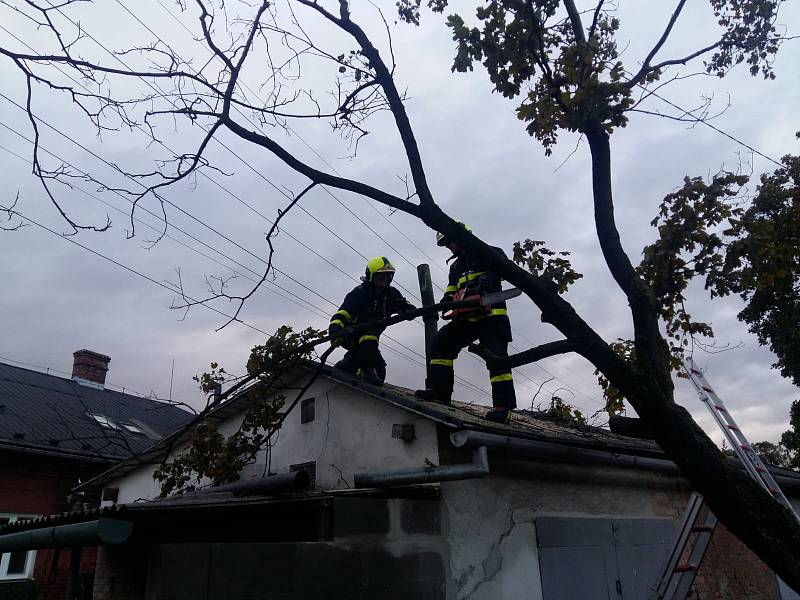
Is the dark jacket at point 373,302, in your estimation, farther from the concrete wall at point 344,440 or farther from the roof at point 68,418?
the roof at point 68,418

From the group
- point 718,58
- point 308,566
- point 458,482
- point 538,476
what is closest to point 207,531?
point 308,566

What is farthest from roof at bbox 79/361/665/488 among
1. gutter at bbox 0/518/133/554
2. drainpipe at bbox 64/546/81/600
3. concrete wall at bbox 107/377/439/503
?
gutter at bbox 0/518/133/554

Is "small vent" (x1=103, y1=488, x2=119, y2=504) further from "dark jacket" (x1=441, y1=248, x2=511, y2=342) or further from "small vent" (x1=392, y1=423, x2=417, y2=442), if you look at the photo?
"dark jacket" (x1=441, y1=248, x2=511, y2=342)

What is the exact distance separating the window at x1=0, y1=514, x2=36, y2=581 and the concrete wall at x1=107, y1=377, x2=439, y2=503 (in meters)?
6.42

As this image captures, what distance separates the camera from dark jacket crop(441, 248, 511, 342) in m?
7.02

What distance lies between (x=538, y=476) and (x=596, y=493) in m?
1.14

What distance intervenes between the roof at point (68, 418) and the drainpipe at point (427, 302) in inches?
208

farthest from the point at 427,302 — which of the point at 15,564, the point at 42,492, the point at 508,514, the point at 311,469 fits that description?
the point at 15,564

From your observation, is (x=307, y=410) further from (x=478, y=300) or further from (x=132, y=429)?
(x=132, y=429)

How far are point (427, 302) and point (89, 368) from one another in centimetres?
1360

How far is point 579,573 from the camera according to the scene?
262 inches

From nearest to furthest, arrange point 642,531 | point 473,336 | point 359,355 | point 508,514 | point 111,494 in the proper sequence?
point 508,514 < point 473,336 < point 359,355 < point 642,531 < point 111,494

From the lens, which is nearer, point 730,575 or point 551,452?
point 551,452

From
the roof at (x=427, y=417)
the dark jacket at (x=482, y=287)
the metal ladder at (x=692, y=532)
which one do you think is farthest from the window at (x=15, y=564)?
the metal ladder at (x=692, y=532)
